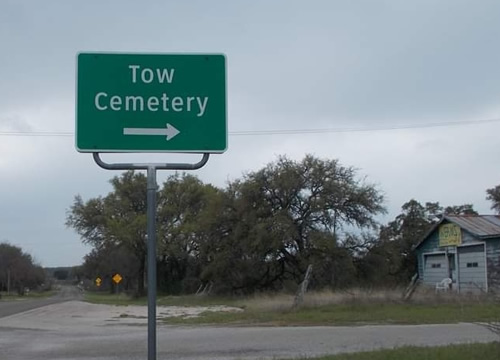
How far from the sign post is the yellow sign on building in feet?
128

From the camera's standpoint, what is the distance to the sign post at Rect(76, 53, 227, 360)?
4762 millimetres

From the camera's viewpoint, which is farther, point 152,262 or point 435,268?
point 435,268

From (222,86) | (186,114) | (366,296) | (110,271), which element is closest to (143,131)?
(186,114)

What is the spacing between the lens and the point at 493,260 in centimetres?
3891

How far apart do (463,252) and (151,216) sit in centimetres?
3951

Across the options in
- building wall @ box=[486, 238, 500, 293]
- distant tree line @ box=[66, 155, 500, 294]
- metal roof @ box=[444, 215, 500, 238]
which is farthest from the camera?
distant tree line @ box=[66, 155, 500, 294]

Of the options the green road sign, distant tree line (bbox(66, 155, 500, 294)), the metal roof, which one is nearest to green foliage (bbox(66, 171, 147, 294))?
distant tree line (bbox(66, 155, 500, 294))

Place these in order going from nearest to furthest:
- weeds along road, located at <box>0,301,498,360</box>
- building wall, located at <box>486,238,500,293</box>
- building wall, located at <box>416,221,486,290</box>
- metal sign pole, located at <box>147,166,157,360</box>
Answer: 1. metal sign pole, located at <box>147,166,157,360</box>
2. weeds along road, located at <box>0,301,498,360</box>
3. building wall, located at <box>486,238,500,293</box>
4. building wall, located at <box>416,221,486,290</box>

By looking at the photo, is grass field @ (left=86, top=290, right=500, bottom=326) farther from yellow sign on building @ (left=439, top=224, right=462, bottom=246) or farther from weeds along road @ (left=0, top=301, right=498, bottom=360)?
yellow sign on building @ (left=439, top=224, right=462, bottom=246)

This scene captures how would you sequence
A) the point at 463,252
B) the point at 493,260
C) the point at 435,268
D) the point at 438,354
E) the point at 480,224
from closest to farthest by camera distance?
1. the point at 438,354
2. the point at 493,260
3. the point at 480,224
4. the point at 463,252
5. the point at 435,268

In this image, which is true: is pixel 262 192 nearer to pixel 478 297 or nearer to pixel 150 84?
pixel 478 297

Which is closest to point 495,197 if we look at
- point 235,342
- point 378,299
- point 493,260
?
point 493,260

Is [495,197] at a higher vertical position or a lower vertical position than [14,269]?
higher

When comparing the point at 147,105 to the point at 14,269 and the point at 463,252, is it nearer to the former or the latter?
the point at 463,252
